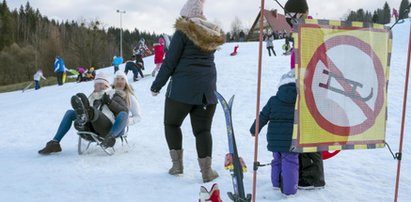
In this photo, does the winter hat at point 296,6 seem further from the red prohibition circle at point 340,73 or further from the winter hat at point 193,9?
the winter hat at point 193,9

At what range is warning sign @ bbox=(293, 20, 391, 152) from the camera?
2.68 meters

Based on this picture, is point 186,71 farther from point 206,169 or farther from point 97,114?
point 97,114

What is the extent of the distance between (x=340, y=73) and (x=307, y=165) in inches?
38.3

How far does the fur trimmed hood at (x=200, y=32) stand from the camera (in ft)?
11.3

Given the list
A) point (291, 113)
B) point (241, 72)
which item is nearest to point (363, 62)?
point (291, 113)

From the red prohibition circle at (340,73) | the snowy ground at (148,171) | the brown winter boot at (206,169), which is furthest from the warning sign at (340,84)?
the brown winter boot at (206,169)

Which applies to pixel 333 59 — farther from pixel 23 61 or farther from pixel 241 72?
pixel 23 61

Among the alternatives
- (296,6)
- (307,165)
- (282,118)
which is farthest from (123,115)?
(296,6)

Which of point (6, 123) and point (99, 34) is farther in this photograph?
point (99, 34)

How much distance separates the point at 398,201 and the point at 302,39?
1.50 metres

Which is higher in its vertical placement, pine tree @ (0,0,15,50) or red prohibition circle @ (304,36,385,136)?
pine tree @ (0,0,15,50)

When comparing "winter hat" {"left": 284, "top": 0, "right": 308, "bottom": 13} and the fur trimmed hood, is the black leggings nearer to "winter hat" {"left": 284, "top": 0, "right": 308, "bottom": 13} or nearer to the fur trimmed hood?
the fur trimmed hood

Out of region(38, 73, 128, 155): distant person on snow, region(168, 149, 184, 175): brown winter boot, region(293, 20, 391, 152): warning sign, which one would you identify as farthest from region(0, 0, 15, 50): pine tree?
region(293, 20, 391, 152): warning sign

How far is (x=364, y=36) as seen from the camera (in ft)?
9.14
